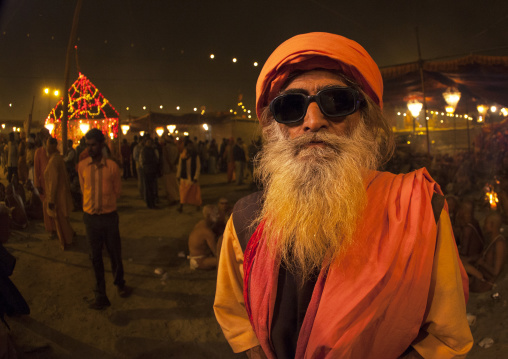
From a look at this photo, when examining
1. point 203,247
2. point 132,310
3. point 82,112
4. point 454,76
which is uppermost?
point 82,112

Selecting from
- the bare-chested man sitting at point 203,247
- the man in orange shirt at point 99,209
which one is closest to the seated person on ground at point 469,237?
the bare-chested man sitting at point 203,247

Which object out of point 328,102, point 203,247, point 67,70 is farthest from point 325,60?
point 67,70

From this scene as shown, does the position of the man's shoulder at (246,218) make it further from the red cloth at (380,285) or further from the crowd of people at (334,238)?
the red cloth at (380,285)

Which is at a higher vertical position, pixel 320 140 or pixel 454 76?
pixel 454 76

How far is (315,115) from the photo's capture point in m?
1.35

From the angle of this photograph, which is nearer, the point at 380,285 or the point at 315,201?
the point at 380,285

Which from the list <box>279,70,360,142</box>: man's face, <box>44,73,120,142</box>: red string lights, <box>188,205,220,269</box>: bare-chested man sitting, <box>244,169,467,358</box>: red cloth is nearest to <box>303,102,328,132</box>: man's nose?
<box>279,70,360,142</box>: man's face

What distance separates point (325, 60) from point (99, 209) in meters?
3.73

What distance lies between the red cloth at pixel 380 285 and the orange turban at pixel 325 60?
1.60ft

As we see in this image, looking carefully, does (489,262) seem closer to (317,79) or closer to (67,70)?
(317,79)

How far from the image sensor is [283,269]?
133 cm

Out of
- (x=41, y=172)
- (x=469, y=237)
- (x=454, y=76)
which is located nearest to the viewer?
(x=469, y=237)

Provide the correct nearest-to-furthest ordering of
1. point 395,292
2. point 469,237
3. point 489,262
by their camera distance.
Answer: point 395,292 → point 489,262 → point 469,237

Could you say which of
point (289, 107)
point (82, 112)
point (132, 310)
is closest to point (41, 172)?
point (132, 310)
